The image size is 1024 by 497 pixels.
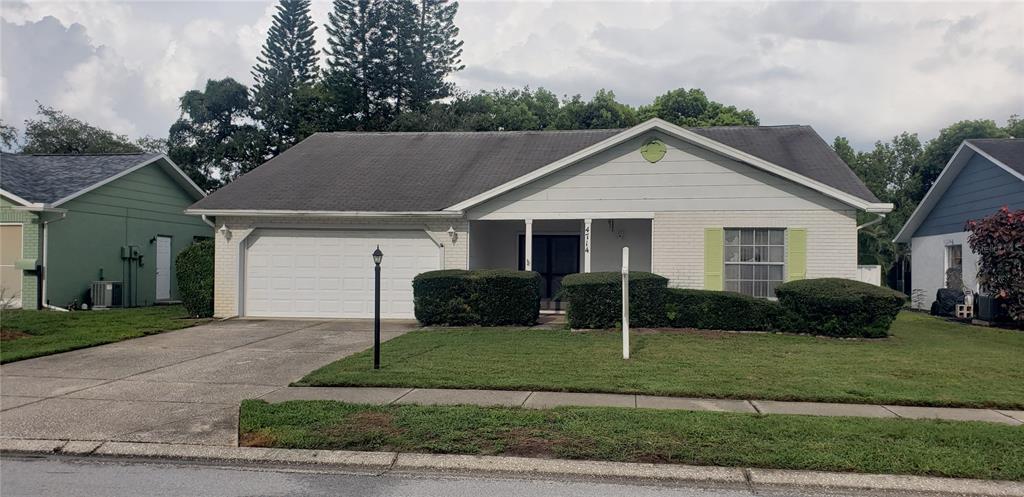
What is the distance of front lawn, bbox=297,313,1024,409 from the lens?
793 centimetres

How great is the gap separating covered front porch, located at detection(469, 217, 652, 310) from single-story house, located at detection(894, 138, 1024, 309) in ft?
26.6

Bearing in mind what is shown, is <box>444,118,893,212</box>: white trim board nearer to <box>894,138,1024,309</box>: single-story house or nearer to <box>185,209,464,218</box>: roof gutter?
<box>185,209,464,218</box>: roof gutter

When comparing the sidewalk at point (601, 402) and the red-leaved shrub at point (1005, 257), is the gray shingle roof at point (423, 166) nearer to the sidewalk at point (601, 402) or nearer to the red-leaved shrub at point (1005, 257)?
the red-leaved shrub at point (1005, 257)

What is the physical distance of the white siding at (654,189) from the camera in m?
14.9

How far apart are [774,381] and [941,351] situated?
4.61 meters

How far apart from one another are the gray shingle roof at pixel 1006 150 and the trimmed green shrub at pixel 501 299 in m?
12.0

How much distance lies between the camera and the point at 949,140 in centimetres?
3344

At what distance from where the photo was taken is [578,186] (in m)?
15.8

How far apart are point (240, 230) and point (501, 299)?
672 centimetres

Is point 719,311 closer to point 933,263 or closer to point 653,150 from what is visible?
point 653,150

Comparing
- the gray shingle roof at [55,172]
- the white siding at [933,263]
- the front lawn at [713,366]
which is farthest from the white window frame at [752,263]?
the gray shingle roof at [55,172]

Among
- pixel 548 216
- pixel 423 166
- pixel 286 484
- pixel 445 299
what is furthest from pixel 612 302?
pixel 286 484

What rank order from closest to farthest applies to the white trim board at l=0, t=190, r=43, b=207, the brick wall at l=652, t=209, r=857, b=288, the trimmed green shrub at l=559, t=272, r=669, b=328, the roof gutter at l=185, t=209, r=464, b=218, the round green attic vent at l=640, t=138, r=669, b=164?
the trimmed green shrub at l=559, t=272, r=669, b=328 < the brick wall at l=652, t=209, r=857, b=288 < the round green attic vent at l=640, t=138, r=669, b=164 < the roof gutter at l=185, t=209, r=464, b=218 < the white trim board at l=0, t=190, r=43, b=207

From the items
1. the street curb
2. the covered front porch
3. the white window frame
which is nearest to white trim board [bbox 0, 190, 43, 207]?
the covered front porch
